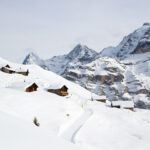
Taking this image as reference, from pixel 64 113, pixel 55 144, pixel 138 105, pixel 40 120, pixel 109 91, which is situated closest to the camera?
pixel 55 144

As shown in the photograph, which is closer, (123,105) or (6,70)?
(123,105)

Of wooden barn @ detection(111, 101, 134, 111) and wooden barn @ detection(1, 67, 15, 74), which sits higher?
wooden barn @ detection(1, 67, 15, 74)

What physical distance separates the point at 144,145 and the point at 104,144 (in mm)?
4329

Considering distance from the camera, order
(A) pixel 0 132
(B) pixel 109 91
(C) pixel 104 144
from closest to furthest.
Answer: (A) pixel 0 132 < (C) pixel 104 144 < (B) pixel 109 91

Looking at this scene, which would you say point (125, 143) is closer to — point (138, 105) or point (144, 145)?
point (144, 145)

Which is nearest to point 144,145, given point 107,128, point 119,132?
point 119,132

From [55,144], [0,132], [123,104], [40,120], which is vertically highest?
[0,132]

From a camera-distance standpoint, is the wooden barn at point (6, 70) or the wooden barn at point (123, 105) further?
the wooden barn at point (6, 70)

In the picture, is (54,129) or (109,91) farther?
(109,91)

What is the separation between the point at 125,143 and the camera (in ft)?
60.0

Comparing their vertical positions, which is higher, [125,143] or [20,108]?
[20,108]

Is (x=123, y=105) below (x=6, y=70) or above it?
below

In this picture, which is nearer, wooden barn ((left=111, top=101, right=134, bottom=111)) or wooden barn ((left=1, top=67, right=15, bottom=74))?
wooden barn ((left=111, top=101, right=134, bottom=111))

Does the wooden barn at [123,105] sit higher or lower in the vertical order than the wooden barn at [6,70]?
lower
